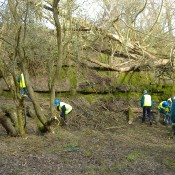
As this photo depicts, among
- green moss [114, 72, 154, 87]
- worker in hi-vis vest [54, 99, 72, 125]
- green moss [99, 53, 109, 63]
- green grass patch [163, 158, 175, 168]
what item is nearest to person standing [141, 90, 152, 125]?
green moss [114, 72, 154, 87]

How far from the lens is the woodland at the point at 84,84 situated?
24.7 ft

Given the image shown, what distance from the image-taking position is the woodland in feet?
24.7

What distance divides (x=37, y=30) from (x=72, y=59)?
137 inches

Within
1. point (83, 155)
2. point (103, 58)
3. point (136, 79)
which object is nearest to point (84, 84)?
point (103, 58)

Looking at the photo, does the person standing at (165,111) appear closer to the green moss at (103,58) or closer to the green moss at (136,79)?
the green moss at (136,79)

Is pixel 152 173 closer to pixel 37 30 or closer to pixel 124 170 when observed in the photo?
pixel 124 170

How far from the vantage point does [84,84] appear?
661 inches

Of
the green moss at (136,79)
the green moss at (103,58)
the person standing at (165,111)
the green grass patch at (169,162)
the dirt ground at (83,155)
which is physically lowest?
the green grass patch at (169,162)

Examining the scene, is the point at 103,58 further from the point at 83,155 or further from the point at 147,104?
the point at 83,155

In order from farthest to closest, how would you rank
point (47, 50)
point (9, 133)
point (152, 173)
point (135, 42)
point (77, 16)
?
point (135, 42), point (47, 50), point (77, 16), point (9, 133), point (152, 173)

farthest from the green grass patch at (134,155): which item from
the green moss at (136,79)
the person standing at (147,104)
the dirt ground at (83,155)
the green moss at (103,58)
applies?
the green moss at (103,58)

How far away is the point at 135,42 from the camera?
1634 cm

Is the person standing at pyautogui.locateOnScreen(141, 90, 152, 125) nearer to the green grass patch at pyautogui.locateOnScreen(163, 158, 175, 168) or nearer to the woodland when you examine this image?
the woodland

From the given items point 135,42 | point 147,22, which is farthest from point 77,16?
point 147,22
